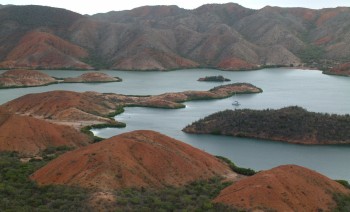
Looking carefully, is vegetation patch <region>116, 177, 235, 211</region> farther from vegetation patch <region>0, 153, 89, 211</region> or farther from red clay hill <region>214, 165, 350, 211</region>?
vegetation patch <region>0, 153, 89, 211</region>

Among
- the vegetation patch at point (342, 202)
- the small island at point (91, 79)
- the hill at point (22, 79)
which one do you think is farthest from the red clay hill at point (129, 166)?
the small island at point (91, 79)

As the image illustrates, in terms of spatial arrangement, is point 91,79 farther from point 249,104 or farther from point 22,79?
point 249,104

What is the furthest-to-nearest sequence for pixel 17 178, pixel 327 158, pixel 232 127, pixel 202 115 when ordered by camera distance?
pixel 202 115
pixel 232 127
pixel 327 158
pixel 17 178

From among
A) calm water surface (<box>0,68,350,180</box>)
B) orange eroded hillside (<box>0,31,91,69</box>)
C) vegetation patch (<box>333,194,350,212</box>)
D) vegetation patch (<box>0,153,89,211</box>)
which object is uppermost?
orange eroded hillside (<box>0,31,91,69</box>)

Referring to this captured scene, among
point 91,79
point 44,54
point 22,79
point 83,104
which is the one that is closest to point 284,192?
point 83,104

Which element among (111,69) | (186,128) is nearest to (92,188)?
(186,128)

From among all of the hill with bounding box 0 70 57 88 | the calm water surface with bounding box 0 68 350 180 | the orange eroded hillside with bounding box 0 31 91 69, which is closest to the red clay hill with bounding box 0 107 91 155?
the calm water surface with bounding box 0 68 350 180

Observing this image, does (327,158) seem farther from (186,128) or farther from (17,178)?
(17,178)
